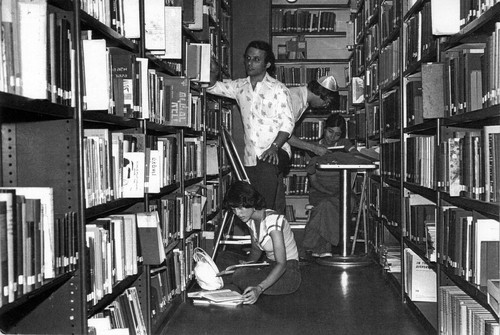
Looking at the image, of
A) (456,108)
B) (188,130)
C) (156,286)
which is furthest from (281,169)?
(456,108)

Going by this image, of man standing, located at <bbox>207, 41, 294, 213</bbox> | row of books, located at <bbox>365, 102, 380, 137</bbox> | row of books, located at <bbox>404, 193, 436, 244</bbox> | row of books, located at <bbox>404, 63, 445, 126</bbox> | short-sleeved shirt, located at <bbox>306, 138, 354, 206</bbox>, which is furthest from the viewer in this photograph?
short-sleeved shirt, located at <bbox>306, 138, 354, 206</bbox>

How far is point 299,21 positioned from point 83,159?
21.3 feet

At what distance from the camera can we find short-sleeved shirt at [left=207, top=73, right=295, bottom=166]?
532 cm

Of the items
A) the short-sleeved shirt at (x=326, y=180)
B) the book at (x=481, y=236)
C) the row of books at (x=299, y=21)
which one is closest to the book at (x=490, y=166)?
the book at (x=481, y=236)

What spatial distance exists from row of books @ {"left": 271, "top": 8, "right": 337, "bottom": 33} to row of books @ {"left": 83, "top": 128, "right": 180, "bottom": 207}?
5.14 meters

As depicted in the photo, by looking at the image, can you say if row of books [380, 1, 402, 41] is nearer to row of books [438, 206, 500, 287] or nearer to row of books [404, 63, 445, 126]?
row of books [404, 63, 445, 126]

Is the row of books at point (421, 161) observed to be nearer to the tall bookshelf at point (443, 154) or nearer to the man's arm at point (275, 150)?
the tall bookshelf at point (443, 154)

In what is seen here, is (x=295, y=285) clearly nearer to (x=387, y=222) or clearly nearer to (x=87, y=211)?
(x=387, y=222)

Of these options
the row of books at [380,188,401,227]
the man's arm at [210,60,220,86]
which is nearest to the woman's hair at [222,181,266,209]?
the row of books at [380,188,401,227]

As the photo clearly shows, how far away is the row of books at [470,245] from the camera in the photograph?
2.43m

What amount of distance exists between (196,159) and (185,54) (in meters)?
0.78

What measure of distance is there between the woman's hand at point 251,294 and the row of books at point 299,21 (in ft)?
16.3

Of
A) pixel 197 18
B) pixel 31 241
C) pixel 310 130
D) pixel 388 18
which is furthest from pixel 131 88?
pixel 310 130

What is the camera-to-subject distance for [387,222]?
4734 millimetres
